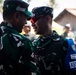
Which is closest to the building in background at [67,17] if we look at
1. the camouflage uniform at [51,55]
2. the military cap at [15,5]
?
the camouflage uniform at [51,55]

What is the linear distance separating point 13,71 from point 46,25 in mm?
907

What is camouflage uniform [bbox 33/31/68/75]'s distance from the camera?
9.50ft

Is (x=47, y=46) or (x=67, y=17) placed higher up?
(x=47, y=46)

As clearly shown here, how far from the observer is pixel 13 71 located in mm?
2326

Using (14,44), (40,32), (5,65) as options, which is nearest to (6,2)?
(14,44)

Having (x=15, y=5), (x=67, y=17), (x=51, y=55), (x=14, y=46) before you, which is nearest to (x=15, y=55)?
(x=14, y=46)

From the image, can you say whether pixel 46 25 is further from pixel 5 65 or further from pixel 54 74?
pixel 5 65

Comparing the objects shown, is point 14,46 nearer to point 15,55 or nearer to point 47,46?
point 15,55

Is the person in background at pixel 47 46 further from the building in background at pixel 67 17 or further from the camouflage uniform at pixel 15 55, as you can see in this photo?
the building in background at pixel 67 17

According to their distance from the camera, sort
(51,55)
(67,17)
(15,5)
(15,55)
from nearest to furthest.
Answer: (15,55) < (15,5) < (51,55) < (67,17)

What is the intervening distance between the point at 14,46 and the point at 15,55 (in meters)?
0.07

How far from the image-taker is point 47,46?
299 cm

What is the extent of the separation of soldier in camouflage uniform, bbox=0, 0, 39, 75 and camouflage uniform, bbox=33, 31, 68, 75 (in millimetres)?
510

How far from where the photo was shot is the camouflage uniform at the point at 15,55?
2.32m
